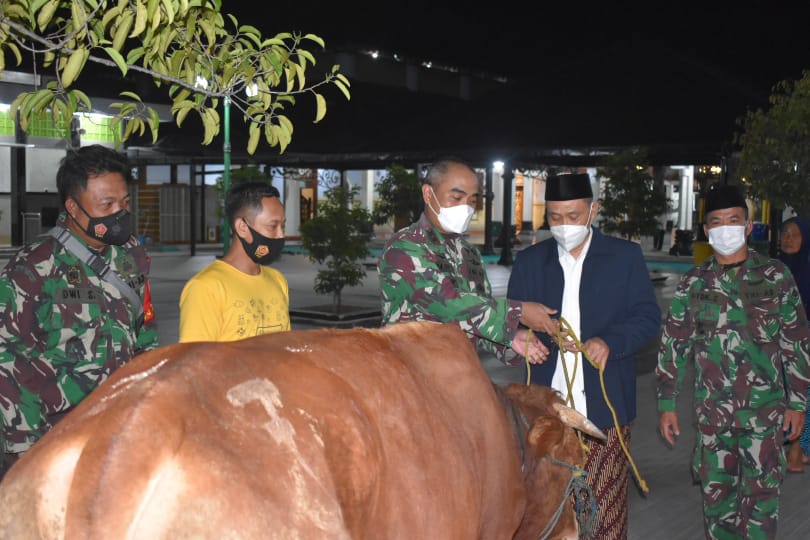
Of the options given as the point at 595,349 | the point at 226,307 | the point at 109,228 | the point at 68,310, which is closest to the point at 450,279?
the point at 595,349

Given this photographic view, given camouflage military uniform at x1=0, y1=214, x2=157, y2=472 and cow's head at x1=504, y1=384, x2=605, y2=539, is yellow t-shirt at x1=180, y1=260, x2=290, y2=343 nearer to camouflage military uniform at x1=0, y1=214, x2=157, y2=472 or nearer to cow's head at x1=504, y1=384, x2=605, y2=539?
camouflage military uniform at x1=0, y1=214, x2=157, y2=472

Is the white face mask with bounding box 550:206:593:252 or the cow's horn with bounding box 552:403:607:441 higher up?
the white face mask with bounding box 550:206:593:252

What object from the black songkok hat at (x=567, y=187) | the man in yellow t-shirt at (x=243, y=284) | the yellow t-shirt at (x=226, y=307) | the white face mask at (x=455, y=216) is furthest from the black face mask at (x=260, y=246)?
the black songkok hat at (x=567, y=187)

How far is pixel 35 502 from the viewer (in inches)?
49.4

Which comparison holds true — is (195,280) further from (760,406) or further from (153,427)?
(760,406)

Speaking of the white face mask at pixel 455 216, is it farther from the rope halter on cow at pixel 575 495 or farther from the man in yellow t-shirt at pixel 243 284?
the rope halter on cow at pixel 575 495

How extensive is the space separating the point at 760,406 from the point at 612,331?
3.54 ft

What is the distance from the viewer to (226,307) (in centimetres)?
334

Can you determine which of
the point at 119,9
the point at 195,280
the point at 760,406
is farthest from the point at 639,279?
the point at 119,9

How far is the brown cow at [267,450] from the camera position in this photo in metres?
1.20

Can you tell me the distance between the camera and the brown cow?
1196 millimetres

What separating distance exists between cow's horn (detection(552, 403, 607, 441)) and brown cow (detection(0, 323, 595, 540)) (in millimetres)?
447

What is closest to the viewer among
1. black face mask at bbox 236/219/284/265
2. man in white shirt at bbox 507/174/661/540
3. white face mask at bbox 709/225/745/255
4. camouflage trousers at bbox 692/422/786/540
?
black face mask at bbox 236/219/284/265

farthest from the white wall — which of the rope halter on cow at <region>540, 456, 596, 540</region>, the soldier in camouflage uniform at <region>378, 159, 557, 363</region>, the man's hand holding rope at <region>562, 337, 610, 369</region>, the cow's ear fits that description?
the cow's ear
